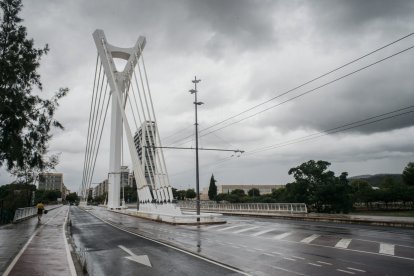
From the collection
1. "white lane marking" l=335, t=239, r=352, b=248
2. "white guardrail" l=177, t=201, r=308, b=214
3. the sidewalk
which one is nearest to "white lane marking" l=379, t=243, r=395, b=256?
"white lane marking" l=335, t=239, r=352, b=248

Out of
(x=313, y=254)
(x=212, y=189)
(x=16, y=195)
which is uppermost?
(x=212, y=189)

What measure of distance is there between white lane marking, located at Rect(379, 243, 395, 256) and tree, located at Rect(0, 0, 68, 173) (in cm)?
1299

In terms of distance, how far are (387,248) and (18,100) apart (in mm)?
14228

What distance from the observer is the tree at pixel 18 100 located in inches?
513

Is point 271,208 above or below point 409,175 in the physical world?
below

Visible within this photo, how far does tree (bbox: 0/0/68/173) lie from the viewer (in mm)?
13031

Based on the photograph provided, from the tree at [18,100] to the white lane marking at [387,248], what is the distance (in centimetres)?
1299

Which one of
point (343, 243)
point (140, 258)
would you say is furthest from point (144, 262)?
point (343, 243)

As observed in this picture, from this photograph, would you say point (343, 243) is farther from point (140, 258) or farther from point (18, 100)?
point (18, 100)

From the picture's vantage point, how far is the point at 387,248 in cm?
1398

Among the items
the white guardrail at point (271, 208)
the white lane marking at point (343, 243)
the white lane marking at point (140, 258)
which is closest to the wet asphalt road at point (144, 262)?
the white lane marking at point (140, 258)

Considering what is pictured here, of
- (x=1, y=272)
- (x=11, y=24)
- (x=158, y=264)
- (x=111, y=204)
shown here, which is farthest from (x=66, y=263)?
(x=111, y=204)

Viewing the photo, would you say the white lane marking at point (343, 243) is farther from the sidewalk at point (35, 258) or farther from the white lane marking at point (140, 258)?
the sidewalk at point (35, 258)

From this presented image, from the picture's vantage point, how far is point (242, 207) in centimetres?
5181
